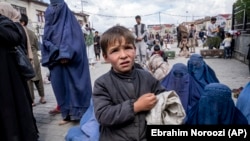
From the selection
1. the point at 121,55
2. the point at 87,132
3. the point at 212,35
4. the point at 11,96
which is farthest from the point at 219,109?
the point at 212,35

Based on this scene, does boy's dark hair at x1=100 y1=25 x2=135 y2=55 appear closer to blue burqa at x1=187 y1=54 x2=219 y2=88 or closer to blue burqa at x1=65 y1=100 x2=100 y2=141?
blue burqa at x1=65 y1=100 x2=100 y2=141

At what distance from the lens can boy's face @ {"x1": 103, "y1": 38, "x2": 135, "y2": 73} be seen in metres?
1.38

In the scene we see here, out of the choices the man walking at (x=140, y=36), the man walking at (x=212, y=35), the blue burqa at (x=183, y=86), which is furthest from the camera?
the man walking at (x=212, y=35)

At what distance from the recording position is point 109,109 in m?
1.37

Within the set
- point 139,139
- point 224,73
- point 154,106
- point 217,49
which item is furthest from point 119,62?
point 217,49

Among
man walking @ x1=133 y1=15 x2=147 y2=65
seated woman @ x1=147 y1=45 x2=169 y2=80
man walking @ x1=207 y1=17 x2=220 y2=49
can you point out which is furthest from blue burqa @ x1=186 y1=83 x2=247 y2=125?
man walking @ x1=207 y1=17 x2=220 y2=49

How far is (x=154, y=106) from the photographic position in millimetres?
1337

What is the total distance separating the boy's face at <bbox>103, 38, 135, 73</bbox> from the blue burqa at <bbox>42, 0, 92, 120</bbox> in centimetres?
207

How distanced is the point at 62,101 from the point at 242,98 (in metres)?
2.44

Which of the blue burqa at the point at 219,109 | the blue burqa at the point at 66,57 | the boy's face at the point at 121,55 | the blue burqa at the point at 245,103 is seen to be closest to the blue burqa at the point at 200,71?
the blue burqa at the point at 245,103

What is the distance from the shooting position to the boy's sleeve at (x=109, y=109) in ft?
4.35

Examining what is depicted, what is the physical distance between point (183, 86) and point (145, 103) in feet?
5.62

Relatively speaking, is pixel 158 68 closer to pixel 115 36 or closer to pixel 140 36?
pixel 115 36

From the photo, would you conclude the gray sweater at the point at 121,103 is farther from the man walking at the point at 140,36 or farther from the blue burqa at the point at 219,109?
the man walking at the point at 140,36
